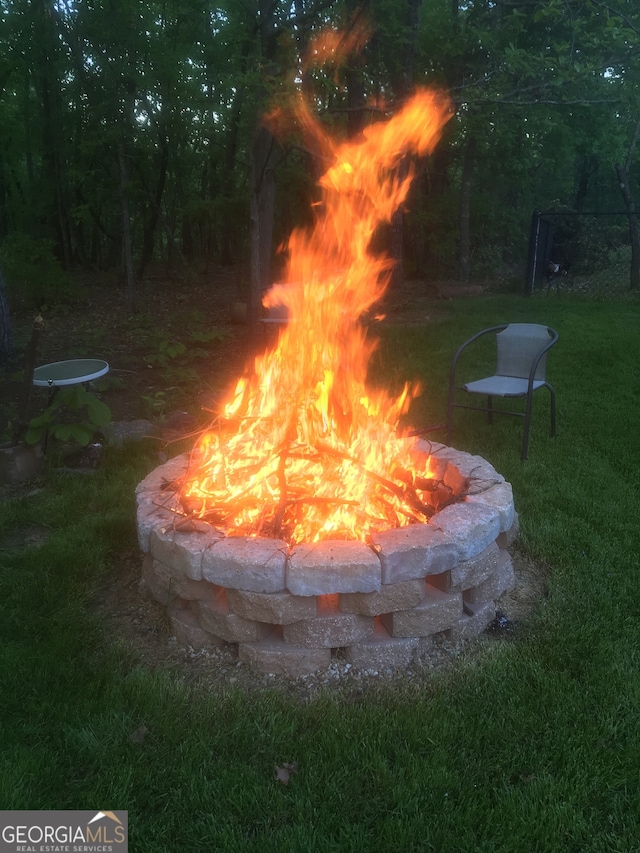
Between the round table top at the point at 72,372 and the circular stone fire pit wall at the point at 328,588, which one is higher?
the round table top at the point at 72,372

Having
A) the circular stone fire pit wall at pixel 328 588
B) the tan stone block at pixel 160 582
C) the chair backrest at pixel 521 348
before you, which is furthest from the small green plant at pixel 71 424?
the chair backrest at pixel 521 348

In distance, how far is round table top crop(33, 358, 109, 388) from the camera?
559 cm

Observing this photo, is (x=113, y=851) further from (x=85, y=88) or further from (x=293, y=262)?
(x=85, y=88)

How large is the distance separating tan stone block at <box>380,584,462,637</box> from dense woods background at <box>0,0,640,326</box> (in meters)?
5.32

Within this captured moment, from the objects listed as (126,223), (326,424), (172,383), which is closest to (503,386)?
(326,424)

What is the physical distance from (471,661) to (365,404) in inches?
72.0

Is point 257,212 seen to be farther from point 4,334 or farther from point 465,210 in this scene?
point 465,210

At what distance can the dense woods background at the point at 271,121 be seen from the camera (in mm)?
7738

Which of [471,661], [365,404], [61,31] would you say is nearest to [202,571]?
[471,661]

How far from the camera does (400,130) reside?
5090mm

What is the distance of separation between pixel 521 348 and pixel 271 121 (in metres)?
4.22

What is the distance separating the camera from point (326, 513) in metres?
3.49

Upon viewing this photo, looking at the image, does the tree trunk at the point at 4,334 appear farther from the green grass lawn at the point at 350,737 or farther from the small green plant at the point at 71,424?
the green grass lawn at the point at 350,737

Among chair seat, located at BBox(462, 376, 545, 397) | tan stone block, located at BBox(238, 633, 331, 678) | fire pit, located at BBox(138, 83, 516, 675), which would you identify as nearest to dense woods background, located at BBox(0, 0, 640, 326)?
fire pit, located at BBox(138, 83, 516, 675)
